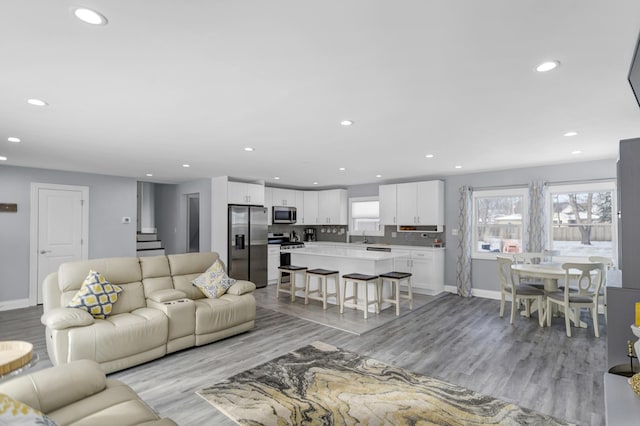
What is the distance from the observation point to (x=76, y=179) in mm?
6410

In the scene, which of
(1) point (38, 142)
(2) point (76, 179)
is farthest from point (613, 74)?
(2) point (76, 179)

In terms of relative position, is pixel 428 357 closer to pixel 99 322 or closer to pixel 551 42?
pixel 551 42

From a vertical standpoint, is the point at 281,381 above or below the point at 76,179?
below

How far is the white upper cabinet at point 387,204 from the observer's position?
24.7 ft

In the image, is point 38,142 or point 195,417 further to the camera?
point 38,142

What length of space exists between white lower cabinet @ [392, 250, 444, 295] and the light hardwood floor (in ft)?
4.62

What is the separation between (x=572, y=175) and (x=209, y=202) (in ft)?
22.6

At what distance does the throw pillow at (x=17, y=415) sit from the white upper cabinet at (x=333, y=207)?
24.9 feet

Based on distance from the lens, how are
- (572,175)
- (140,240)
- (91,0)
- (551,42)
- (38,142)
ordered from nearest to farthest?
(91,0) < (551,42) < (38,142) < (572,175) < (140,240)

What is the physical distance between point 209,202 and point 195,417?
5347mm

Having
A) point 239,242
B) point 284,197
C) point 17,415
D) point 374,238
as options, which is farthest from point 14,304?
point 374,238

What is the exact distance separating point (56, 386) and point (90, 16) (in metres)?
1.95

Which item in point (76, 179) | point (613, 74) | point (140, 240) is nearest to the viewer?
point (613, 74)

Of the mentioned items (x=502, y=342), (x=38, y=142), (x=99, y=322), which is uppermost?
(x=38, y=142)
